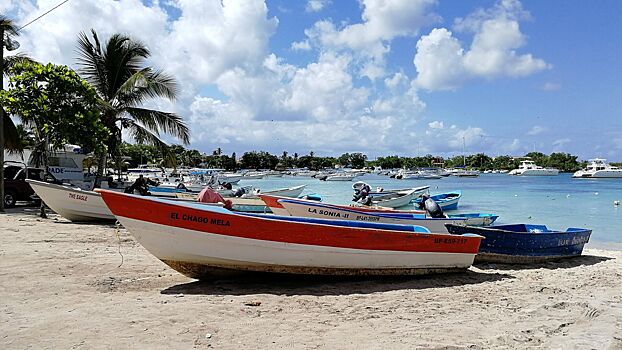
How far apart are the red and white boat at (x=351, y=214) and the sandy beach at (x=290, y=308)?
3184 mm

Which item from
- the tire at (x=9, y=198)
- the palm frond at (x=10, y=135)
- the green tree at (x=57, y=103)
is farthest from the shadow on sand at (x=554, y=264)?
the palm frond at (x=10, y=135)

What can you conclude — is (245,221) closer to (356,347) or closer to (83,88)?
(356,347)

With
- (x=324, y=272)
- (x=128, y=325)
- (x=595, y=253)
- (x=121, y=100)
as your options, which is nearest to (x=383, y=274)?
(x=324, y=272)

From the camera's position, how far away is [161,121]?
1953 centimetres

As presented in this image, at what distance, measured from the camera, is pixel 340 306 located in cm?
629

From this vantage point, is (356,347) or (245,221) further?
(245,221)

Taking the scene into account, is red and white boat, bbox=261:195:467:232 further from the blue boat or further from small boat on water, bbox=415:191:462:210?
small boat on water, bbox=415:191:462:210

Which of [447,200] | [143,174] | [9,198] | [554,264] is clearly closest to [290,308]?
[554,264]

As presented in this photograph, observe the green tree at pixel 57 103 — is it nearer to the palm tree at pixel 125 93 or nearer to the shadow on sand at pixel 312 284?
the palm tree at pixel 125 93

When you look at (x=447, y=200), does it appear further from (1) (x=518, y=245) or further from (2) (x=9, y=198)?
(2) (x=9, y=198)

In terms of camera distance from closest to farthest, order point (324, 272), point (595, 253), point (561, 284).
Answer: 1. point (324, 272)
2. point (561, 284)
3. point (595, 253)

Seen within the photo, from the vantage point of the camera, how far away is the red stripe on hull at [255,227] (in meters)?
6.70

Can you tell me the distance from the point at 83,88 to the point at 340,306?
13.8m

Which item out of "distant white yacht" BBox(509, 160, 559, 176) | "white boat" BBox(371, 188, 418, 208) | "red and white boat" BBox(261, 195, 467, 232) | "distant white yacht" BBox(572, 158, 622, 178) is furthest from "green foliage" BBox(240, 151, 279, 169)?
"red and white boat" BBox(261, 195, 467, 232)
